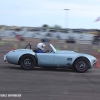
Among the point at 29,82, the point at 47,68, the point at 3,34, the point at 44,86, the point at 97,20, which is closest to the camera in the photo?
the point at 44,86

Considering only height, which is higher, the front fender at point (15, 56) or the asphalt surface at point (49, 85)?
the front fender at point (15, 56)

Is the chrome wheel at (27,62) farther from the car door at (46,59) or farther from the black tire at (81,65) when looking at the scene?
the black tire at (81,65)

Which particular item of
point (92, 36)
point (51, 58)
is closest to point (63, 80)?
point (51, 58)

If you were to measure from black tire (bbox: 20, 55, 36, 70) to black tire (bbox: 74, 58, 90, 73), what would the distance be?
1.60 metres

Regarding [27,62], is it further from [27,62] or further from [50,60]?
[50,60]

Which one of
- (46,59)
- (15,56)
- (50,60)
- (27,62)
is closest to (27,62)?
(27,62)

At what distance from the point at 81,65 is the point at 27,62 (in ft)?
6.62

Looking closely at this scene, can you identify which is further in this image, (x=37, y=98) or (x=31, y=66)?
(x=31, y=66)

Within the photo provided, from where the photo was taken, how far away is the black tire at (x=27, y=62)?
11859mm

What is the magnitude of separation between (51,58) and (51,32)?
31647mm

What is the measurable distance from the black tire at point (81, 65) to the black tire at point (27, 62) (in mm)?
1601

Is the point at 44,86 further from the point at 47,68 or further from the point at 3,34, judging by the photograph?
the point at 3,34

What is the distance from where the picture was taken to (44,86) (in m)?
8.67

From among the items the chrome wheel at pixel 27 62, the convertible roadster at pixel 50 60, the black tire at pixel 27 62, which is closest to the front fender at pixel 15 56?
the convertible roadster at pixel 50 60
